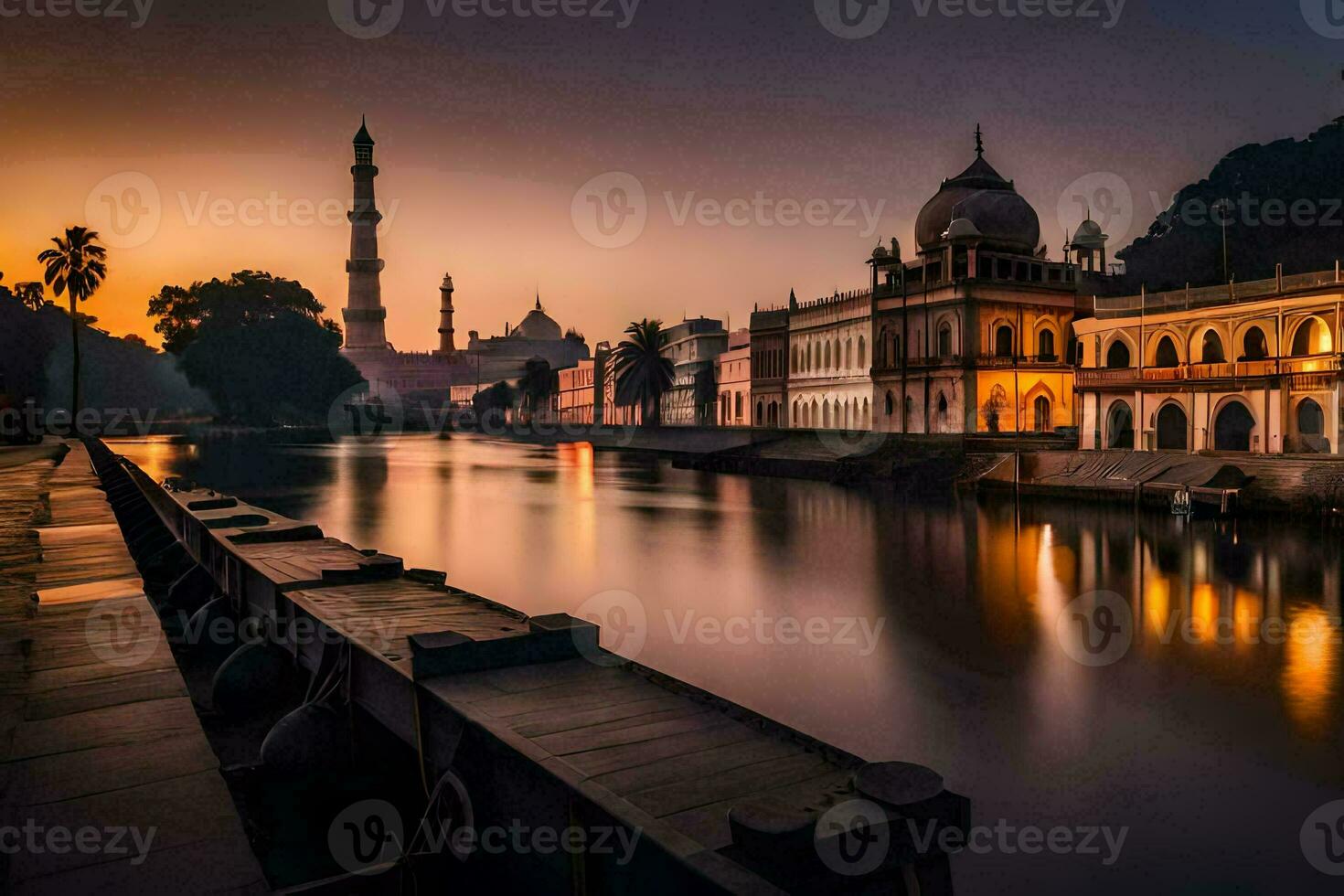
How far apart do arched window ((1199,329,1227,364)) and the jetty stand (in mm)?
38549

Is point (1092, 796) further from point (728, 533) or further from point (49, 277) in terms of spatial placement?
point (49, 277)

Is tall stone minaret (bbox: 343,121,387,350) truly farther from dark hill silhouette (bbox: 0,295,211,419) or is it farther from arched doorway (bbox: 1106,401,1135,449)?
arched doorway (bbox: 1106,401,1135,449)

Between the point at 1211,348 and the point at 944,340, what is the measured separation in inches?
570

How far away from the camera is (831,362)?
62.6m

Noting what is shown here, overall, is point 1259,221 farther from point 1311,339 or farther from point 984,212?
point 1311,339

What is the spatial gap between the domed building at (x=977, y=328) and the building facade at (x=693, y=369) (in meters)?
25.7

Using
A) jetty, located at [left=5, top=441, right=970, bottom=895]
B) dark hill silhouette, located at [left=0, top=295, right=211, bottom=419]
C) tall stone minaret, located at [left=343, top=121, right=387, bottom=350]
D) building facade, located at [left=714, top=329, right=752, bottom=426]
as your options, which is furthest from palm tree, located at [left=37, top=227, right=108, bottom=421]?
tall stone minaret, located at [left=343, top=121, right=387, bottom=350]

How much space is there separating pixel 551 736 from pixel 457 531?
2524 centimetres

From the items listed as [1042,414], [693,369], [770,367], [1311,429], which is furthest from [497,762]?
[693,369]

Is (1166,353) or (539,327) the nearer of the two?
(1166,353)

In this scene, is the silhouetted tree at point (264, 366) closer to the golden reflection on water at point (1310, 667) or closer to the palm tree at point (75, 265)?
the palm tree at point (75, 265)

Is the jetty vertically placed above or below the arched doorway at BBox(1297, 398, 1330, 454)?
below

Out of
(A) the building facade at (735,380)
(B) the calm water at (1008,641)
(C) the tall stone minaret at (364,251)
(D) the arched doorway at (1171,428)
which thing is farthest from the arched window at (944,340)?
(C) the tall stone minaret at (364,251)

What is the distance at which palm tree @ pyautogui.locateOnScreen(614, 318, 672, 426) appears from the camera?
7569 cm
